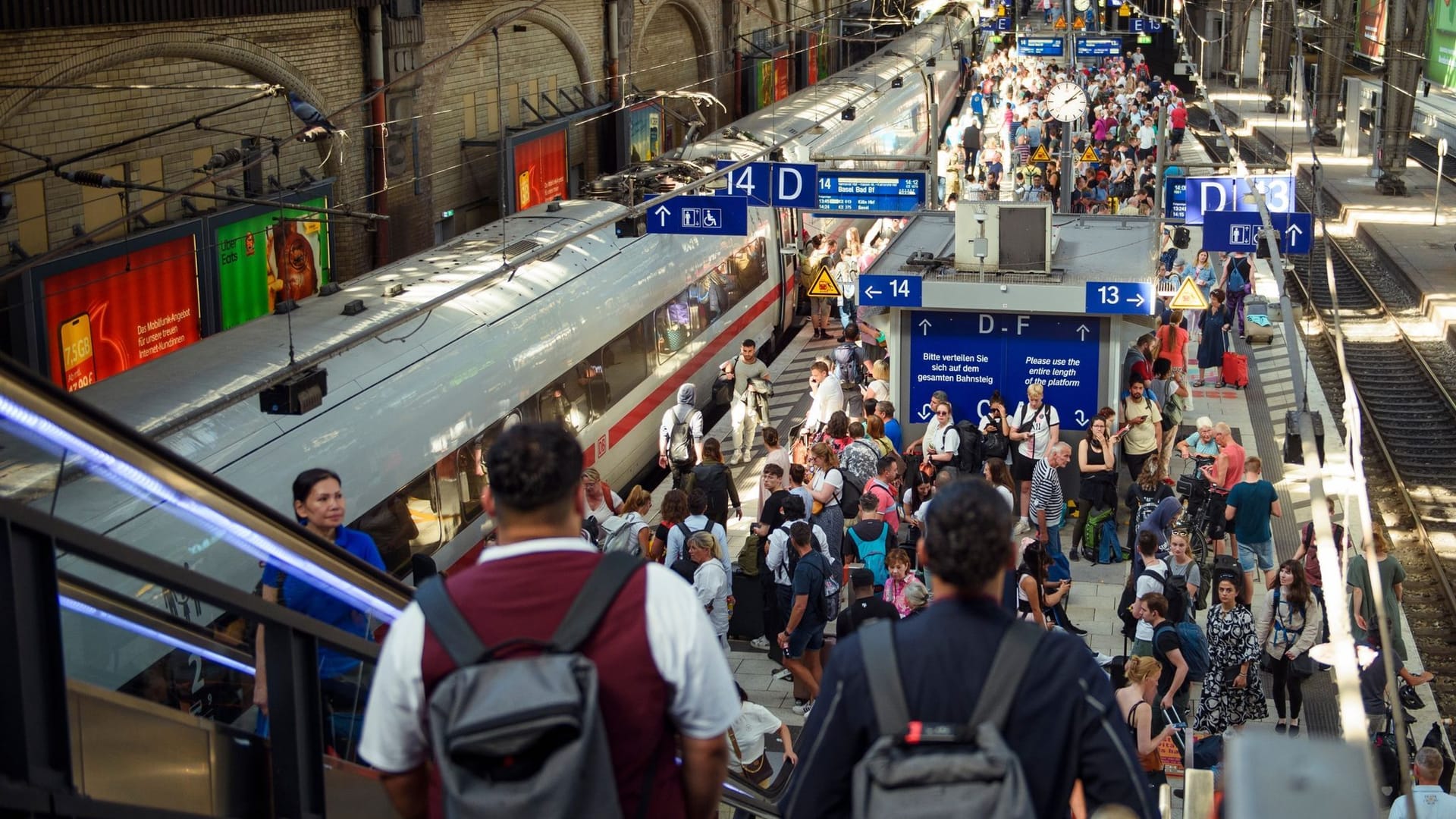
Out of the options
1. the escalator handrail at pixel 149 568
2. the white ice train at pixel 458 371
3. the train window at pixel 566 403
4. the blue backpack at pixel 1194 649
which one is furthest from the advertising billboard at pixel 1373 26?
the escalator handrail at pixel 149 568

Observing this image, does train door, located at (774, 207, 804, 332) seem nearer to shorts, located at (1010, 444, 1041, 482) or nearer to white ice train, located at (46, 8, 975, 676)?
white ice train, located at (46, 8, 975, 676)

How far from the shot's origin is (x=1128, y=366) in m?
17.0

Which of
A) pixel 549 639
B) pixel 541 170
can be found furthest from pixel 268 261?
pixel 549 639

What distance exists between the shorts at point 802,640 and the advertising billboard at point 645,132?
2129cm

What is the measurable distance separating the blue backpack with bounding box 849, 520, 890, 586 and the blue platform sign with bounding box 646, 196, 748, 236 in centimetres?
745

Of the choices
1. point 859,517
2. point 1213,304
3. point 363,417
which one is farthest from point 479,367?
point 1213,304

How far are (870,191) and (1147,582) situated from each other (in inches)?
440

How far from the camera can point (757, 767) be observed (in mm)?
8812

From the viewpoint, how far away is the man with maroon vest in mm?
3168

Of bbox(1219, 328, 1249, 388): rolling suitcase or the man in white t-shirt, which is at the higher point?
the man in white t-shirt

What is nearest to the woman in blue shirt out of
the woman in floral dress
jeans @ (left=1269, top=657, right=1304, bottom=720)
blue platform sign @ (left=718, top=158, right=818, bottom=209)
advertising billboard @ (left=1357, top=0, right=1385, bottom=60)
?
the woman in floral dress

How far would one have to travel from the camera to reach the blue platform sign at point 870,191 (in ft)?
70.0

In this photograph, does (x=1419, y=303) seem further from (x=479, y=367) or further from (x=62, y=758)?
(x=62, y=758)

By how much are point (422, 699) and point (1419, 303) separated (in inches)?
1072
